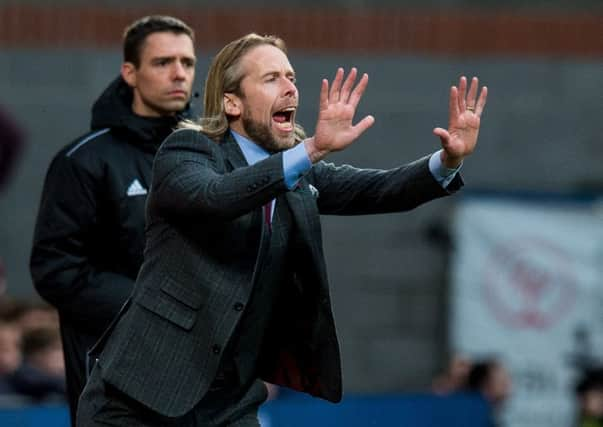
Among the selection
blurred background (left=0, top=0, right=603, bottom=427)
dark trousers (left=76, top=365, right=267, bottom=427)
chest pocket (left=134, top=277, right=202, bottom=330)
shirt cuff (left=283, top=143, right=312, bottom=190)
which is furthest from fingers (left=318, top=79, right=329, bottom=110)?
blurred background (left=0, top=0, right=603, bottom=427)

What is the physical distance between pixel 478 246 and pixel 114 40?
105 inches

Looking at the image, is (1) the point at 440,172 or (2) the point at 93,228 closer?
(1) the point at 440,172

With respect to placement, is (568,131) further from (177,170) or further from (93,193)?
(177,170)

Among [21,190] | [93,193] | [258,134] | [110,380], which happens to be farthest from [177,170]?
[21,190]

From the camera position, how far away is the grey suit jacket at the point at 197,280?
4738 mm

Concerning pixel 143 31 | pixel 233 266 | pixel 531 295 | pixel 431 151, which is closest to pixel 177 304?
pixel 233 266

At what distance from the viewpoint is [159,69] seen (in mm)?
6340

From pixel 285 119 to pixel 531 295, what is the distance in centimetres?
626

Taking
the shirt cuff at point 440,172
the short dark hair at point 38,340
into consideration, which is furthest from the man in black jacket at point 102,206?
the short dark hair at point 38,340

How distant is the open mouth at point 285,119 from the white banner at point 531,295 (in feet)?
19.6

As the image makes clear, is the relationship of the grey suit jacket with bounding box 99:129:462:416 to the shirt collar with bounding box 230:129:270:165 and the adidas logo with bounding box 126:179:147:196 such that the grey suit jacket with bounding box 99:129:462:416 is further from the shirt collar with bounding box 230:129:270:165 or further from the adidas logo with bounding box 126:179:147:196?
the adidas logo with bounding box 126:179:147:196

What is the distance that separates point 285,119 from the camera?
4922 mm

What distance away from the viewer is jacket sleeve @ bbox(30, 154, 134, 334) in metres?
6.14

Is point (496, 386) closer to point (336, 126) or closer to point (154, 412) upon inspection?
point (154, 412)
